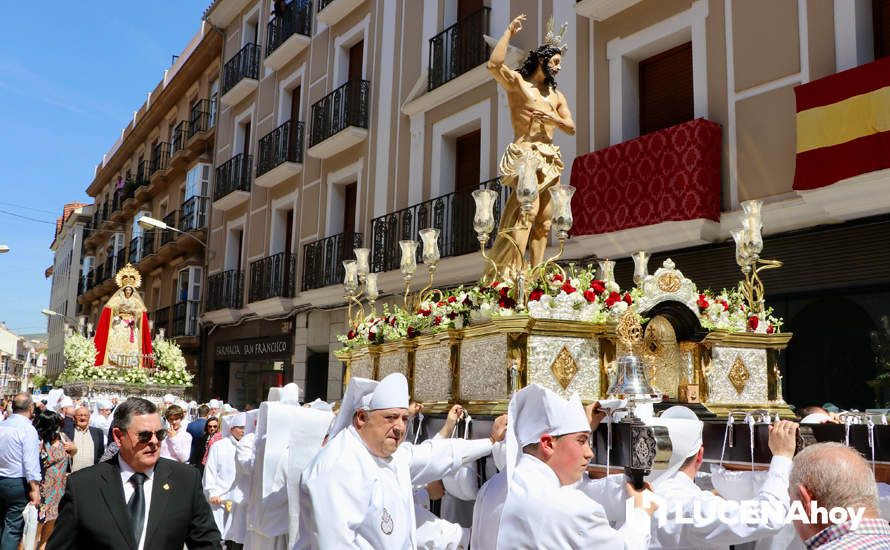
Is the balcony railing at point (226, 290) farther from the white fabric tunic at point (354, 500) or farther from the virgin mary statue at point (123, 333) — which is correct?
the white fabric tunic at point (354, 500)

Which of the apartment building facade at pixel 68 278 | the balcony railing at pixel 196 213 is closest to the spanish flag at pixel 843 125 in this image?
the balcony railing at pixel 196 213

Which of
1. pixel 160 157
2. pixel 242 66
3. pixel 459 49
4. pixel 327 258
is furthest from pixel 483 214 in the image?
pixel 160 157

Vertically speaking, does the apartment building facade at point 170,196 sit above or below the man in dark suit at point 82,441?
above

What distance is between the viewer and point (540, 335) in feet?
16.1

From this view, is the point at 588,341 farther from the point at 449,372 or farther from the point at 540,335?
the point at 449,372

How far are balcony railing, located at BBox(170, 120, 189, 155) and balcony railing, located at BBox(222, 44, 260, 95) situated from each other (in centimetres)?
375

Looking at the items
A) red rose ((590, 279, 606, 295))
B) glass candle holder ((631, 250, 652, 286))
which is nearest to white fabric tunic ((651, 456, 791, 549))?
red rose ((590, 279, 606, 295))

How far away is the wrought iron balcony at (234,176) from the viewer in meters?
20.3

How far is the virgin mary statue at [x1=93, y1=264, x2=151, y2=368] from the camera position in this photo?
15.8 m

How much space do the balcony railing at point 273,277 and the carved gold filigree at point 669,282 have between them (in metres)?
13.0

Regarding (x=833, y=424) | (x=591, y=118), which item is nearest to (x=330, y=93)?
(x=591, y=118)

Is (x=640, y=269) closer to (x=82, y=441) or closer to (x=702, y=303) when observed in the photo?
(x=702, y=303)

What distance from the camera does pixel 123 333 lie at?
1619 centimetres

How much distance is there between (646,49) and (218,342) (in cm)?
1453
